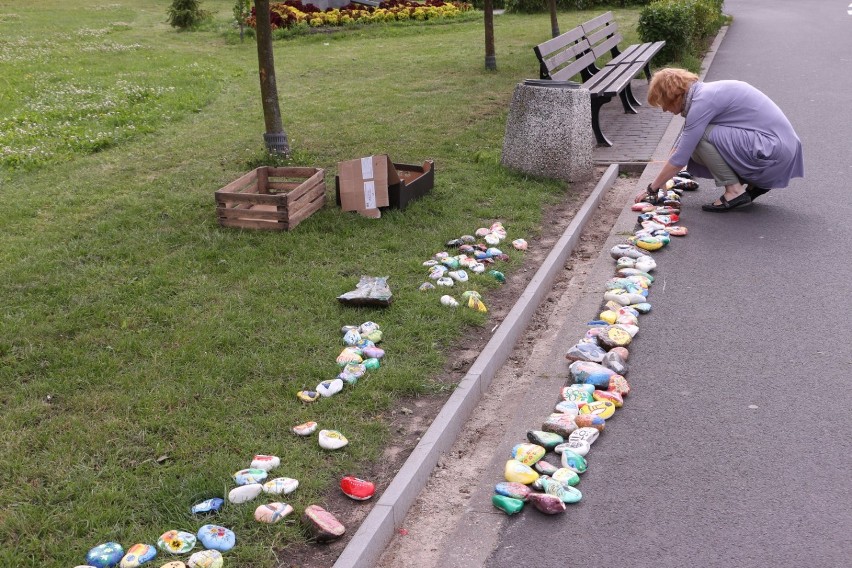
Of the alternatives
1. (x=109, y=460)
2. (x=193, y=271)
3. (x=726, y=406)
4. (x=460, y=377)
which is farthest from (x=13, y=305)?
(x=726, y=406)

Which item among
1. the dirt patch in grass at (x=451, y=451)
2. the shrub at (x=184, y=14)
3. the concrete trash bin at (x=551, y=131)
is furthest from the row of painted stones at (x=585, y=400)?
the shrub at (x=184, y=14)

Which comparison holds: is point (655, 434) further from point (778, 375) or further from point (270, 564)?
point (270, 564)

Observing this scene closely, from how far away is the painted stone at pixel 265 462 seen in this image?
3516 millimetres

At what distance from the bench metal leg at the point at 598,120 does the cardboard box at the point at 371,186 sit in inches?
121

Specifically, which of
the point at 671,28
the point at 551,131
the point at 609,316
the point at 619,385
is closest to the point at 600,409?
the point at 619,385

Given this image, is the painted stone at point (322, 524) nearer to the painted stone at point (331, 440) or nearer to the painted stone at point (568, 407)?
the painted stone at point (331, 440)

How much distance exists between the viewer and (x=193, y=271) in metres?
5.66

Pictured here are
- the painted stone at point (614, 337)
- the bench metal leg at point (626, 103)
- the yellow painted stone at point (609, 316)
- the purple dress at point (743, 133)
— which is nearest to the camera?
the painted stone at point (614, 337)

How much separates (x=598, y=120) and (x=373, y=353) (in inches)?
224

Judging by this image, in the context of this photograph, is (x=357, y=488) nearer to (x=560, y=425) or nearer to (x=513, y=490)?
(x=513, y=490)

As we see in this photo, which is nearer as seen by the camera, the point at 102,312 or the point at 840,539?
the point at 840,539

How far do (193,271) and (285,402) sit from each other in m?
1.96

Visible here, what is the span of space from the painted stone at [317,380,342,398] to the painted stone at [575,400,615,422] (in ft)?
3.98

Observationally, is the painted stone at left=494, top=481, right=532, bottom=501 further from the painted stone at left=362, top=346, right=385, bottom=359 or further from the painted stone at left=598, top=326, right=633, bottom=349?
the painted stone at left=598, top=326, right=633, bottom=349
